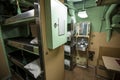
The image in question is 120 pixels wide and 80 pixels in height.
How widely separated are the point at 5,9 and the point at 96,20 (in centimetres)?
274

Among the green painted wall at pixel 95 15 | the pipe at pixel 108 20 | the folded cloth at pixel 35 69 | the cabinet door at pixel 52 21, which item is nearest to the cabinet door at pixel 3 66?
the folded cloth at pixel 35 69

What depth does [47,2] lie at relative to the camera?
972 mm

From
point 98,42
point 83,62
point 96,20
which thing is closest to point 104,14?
point 96,20

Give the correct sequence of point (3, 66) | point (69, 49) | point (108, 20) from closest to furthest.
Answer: point (3, 66) < point (108, 20) < point (69, 49)

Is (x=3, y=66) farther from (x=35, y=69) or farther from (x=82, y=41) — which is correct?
(x=82, y=41)

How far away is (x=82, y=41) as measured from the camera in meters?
2.62

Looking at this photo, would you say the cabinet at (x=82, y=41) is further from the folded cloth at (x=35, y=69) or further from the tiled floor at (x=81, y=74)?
the folded cloth at (x=35, y=69)

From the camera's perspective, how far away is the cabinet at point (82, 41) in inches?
95.9

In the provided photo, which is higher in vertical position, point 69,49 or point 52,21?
point 52,21

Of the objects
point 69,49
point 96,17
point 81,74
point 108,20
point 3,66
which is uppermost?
point 96,17

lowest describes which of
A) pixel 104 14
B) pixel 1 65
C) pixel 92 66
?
pixel 92 66

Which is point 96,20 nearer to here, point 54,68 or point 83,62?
point 83,62

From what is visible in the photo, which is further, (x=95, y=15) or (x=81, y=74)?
(x=95, y=15)

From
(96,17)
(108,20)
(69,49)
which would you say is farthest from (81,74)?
(96,17)
